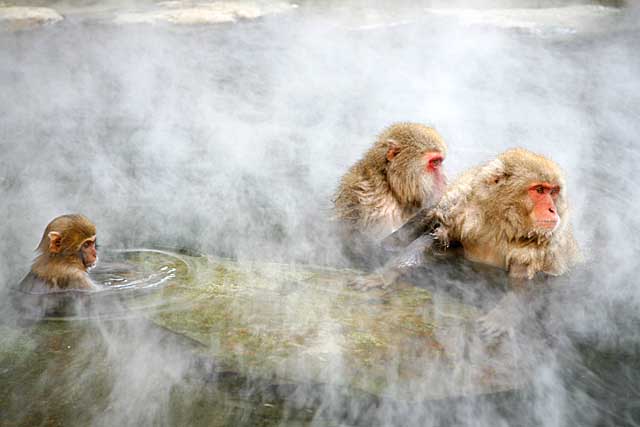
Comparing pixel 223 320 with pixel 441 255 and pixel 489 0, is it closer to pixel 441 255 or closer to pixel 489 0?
pixel 441 255

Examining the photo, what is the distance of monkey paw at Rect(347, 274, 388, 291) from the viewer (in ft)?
12.5

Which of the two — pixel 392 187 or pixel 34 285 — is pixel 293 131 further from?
pixel 34 285

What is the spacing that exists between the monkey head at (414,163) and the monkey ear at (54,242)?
6.85ft

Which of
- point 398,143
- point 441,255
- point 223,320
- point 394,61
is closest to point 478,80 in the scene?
point 394,61

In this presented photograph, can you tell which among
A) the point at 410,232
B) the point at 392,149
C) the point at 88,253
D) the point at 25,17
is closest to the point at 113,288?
the point at 88,253

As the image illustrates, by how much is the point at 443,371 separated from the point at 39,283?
206 cm

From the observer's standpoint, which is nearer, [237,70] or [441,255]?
[441,255]

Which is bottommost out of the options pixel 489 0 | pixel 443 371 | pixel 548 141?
pixel 443 371

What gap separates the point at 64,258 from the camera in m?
3.81

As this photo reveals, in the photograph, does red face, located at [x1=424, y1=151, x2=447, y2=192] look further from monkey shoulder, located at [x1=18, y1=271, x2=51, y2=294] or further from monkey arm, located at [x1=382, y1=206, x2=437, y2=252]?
monkey shoulder, located at [x1=18, y1=271, x2=51, y2=294]

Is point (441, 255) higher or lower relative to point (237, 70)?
lower

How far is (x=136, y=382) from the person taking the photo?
275 centimetres

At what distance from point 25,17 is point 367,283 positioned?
7306 millimetres

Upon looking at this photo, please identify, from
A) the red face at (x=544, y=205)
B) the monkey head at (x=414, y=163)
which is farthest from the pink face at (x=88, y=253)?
the red face at (x=544, y=205)
